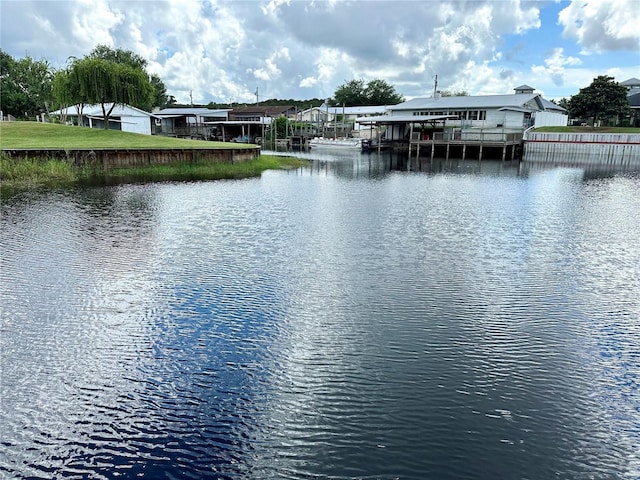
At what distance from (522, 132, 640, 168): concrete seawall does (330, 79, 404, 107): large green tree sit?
177ft

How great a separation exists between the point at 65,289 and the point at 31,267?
6.54 ft

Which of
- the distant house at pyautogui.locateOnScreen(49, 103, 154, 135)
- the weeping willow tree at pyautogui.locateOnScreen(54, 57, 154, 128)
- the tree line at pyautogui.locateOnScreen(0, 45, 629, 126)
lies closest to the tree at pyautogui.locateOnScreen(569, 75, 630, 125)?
the tree line at pyautogui.locateOnScreen(0, 45, 629, 126)

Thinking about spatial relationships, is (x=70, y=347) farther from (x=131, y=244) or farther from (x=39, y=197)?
(x=39, y=197)

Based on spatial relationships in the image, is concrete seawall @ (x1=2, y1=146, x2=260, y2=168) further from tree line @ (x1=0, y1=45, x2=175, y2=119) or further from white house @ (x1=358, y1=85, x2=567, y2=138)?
white house @ (x1=358, y1=85, x2=567, y2=138)

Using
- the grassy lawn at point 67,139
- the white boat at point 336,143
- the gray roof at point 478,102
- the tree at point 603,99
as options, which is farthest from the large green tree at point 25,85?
the tree at point 603,99

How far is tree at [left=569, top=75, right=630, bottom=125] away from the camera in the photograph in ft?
180

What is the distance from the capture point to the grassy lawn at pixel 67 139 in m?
30.0

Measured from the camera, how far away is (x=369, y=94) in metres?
100

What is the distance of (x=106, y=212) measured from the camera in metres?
17.8

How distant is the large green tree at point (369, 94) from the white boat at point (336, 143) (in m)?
39.1

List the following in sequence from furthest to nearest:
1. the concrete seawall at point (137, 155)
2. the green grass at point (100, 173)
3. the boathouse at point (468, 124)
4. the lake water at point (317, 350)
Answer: the boathouse at point (468, 124)
the concrete seawall at point (137, 155)
the green grass at point (100, 173)
the lake water at point (317, 350)

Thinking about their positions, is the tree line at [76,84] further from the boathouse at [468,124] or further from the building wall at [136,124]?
the boathouse at [468,124]

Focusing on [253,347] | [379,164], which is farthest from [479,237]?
[379,164]

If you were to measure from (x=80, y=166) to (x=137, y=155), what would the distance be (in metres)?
3.54
